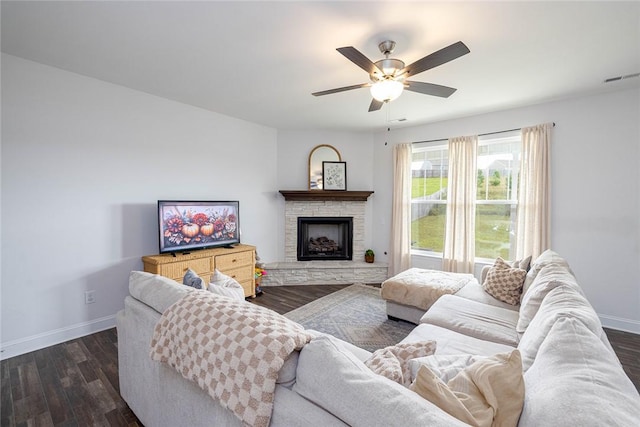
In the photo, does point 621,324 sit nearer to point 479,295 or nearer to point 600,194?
point 600,194

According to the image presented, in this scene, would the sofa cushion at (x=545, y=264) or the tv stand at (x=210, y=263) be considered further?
the tv stand at (x=210, y=263)

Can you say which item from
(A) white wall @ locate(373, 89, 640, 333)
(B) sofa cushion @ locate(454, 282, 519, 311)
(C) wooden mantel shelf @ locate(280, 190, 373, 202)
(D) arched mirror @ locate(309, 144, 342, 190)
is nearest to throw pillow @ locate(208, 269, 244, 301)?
(B) sofa cushion @ locate(454, 282, 519, 311)

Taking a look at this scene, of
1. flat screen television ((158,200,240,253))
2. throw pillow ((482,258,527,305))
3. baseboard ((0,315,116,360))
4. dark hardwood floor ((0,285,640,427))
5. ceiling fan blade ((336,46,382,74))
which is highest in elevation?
ceiling fan blade ((336,46,382,74))

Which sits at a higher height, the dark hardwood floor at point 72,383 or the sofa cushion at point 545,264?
the sofa cushion at point 545,264

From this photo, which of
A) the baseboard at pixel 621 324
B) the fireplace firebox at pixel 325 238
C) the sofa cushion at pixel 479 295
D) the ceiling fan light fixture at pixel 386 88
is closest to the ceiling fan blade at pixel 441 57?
the ceiling fan light fixture at pixel 386 88

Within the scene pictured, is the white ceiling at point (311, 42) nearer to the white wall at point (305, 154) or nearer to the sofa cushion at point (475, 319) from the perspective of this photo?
the white wall at point (305, 154)

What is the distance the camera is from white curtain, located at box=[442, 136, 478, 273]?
4191 mm

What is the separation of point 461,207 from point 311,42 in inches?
129

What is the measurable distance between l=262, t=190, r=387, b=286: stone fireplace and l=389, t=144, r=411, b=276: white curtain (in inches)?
13.4

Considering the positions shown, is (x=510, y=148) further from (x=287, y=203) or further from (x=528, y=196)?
(x=287, y=203)

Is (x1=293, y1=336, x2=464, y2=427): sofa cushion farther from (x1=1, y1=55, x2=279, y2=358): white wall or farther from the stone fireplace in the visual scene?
the stone fireplace

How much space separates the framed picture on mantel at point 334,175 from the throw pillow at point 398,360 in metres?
3.94

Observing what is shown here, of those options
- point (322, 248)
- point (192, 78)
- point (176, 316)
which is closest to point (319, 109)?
point (192, 78)

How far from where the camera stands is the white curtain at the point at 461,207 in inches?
165
